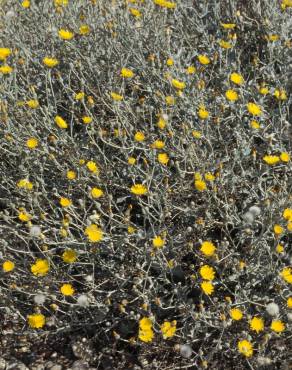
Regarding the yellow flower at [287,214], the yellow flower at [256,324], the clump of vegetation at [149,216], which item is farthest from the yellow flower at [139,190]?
the yellow flower at [256,324]

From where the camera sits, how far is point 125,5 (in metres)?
3.48

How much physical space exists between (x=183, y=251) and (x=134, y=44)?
5.18ft

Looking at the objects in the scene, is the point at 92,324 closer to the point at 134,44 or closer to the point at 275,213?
the point at 275,213

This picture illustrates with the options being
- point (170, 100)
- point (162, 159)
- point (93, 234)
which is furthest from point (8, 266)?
point (170, 100)

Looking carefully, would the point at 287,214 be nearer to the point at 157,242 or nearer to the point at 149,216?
the point at 157,242

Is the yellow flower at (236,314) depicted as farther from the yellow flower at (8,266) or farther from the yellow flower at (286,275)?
the yellow flower at (8,266)

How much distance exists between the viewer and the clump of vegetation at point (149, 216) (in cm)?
228

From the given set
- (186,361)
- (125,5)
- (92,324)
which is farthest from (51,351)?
(125,5)

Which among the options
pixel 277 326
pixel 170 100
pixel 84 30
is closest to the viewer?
pixel 277 326

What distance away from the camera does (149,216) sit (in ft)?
8.39

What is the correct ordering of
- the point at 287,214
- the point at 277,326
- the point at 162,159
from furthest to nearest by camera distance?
the point at 162,159
the point at 287,214
the point at 277,326

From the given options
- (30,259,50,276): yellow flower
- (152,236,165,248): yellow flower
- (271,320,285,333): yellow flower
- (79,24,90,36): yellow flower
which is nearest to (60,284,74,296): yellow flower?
(30,259,50,276): yellow flower

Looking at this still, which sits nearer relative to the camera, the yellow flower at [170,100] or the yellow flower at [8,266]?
the yellow flower at [8,266]

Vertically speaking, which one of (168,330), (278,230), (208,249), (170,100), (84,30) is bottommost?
(168,330)
